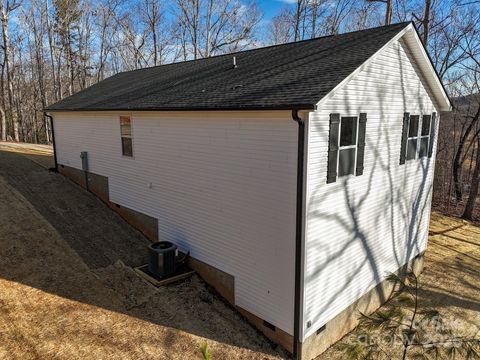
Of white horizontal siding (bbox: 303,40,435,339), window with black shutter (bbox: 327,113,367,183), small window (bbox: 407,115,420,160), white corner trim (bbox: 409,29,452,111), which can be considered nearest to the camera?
white horizontal siding (bbox: 303,40,435,339)

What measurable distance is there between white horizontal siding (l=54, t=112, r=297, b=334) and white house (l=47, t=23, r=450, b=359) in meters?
0.03

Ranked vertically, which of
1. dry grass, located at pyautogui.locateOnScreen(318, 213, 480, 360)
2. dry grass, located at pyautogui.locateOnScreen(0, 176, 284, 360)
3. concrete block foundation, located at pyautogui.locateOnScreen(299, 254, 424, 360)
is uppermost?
dry grass, located at pyautogui.locateOnScreen(0, 176, 284, 360)

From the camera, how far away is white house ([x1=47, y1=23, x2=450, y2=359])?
21.8ft

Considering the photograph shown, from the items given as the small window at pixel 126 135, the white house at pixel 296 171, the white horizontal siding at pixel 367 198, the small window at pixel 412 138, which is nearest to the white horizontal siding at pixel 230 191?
the white house at pixel 296 171

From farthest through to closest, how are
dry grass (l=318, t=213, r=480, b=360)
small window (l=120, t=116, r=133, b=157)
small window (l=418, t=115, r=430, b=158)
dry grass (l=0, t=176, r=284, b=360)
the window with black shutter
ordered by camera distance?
small window (l=120, t=116, r=133, b=157)
small window (l=418, t=115, r=430, b=158)
dry grass (l=318, t=213, r=480, b=360)
the window with black shutter
dry grass (l=0, t=176, r=284, b=360)

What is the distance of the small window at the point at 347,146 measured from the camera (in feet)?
23.3

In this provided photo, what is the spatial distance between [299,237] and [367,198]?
258 centimetres

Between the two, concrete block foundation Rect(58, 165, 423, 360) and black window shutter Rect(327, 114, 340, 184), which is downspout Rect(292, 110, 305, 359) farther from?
black window shutter Rect(327, 114, 340, 184)

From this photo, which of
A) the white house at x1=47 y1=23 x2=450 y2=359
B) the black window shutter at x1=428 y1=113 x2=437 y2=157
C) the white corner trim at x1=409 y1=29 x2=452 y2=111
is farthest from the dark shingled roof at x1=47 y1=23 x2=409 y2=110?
the black window shutter at x1=428 y1=113 x2=437 y2=157

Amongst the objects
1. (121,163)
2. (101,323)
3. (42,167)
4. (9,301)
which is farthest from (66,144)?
(101,323)

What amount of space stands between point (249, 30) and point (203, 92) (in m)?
24.0

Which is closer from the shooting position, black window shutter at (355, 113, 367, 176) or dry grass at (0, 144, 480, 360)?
dry grass at (0, 144, 480, 360)

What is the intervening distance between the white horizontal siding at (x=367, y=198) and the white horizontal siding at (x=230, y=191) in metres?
0.52

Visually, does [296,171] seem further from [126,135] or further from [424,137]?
[126,135]
